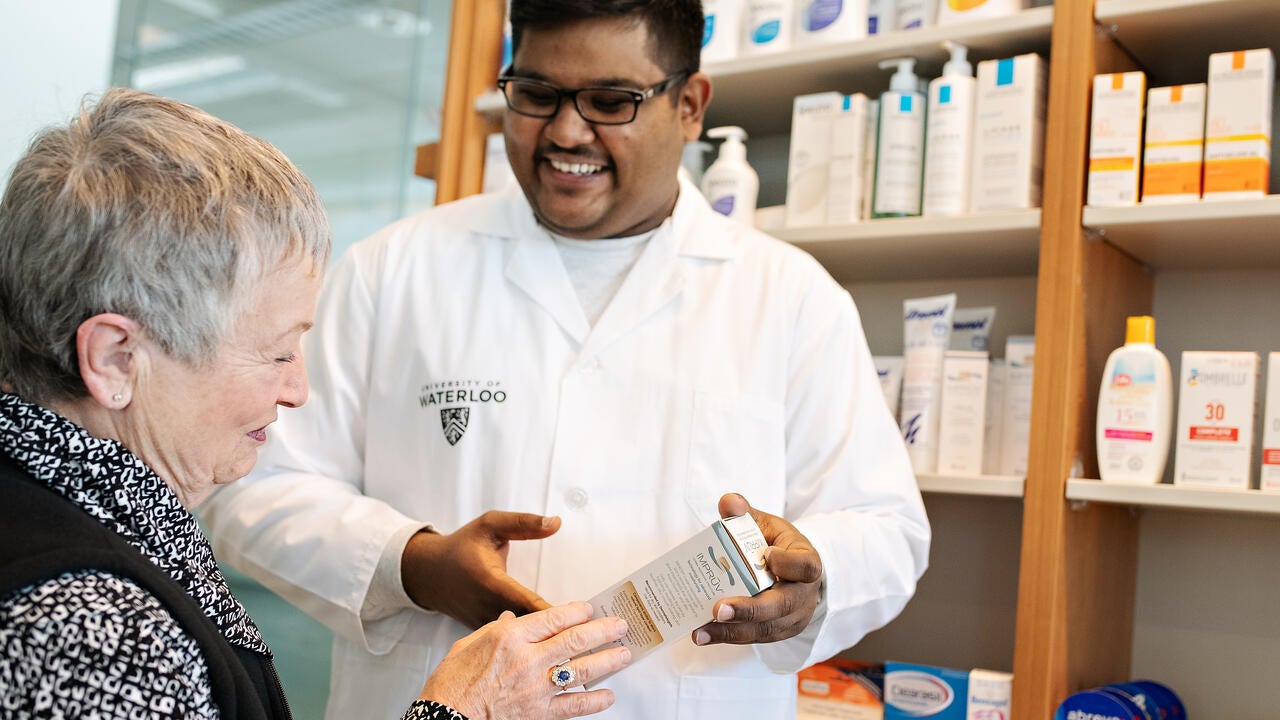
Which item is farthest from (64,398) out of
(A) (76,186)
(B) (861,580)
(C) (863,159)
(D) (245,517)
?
(C) (863,159)

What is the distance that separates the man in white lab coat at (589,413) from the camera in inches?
55.4

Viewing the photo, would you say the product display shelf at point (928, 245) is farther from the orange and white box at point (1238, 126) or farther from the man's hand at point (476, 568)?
the man's hand at point (476, 568)

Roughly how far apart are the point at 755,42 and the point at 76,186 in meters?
1.32

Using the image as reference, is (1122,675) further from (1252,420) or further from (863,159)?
(863,159)

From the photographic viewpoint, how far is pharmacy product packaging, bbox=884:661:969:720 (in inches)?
66.9

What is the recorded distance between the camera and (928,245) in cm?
182

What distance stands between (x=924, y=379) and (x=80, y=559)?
4.26 feet

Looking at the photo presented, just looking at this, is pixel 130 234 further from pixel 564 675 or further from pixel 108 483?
pixel 564 675

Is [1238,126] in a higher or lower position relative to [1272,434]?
higher

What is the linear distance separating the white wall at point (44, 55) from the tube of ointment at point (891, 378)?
1.23 m

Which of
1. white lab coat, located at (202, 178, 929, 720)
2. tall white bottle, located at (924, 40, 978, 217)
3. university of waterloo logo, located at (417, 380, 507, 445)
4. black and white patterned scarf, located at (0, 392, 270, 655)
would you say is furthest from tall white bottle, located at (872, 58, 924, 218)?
black and white patterned scarf, located at (0, 392, 270, 655)

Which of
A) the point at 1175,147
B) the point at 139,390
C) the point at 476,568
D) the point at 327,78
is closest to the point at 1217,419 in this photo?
the point at 1175,147

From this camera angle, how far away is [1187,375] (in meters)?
1.54

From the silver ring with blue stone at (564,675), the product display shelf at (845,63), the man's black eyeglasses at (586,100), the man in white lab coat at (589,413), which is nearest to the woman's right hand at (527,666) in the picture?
the silver ring with blue stone at (564,675)
